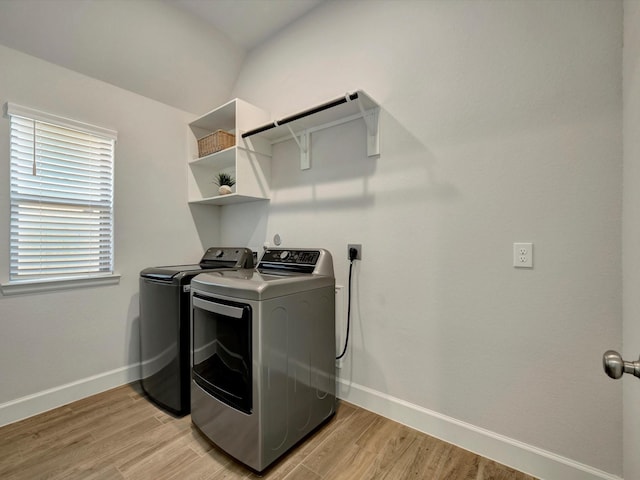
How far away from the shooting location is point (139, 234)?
239 cm

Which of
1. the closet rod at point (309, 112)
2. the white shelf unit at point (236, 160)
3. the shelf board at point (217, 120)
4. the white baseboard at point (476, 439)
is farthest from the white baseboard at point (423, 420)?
the shelf board at point (217, 120)

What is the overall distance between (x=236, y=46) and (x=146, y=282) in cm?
210

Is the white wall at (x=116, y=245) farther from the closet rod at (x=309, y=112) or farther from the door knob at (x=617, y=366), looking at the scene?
the door knob at (x=617, y=366)

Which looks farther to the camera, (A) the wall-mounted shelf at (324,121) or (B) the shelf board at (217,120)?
(B) the shelf board at (217,120)

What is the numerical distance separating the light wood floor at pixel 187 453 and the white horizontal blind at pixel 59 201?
96 cm

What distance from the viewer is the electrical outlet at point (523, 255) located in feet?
4.57

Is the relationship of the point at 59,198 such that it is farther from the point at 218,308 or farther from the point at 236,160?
the point at 218,308

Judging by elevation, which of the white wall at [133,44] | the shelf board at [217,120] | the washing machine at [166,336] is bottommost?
the washing machine at [166,336]

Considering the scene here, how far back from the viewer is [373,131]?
74.8 inches

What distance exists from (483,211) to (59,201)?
2.69 metres

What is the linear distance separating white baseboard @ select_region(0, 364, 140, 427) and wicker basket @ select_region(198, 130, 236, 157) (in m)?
1.89

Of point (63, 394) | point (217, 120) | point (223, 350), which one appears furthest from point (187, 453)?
point (217, 120)

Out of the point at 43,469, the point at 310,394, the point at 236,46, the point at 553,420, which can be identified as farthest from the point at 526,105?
the point at 43,469

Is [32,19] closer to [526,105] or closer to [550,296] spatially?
[526,105]
